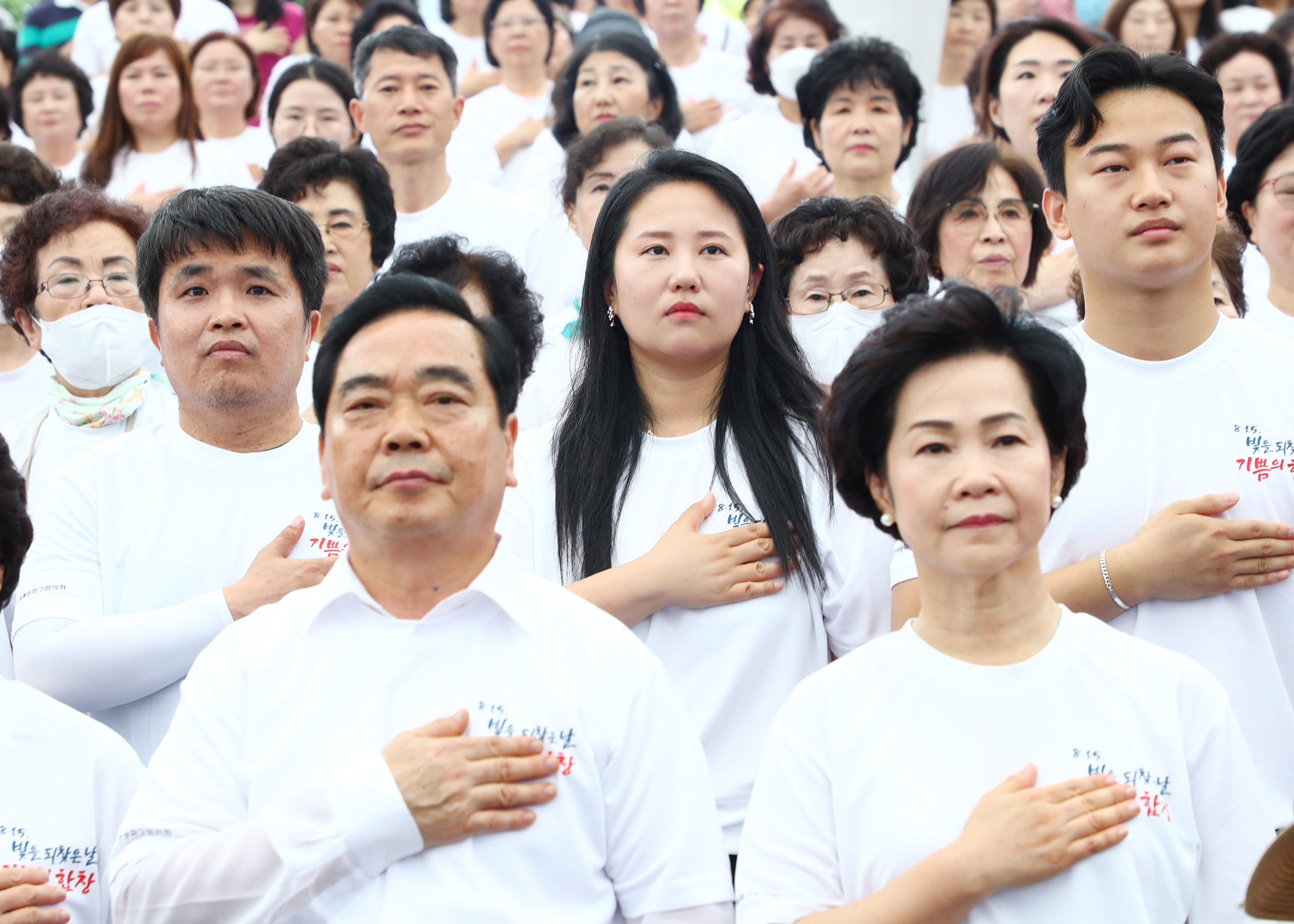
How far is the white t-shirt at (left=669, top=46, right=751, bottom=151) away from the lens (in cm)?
896

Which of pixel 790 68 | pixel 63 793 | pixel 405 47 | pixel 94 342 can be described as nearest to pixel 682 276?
pixel 63 793

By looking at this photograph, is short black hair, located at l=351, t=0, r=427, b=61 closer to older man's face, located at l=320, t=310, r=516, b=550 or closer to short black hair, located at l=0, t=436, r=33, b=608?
short black hair, located at l=0, t=436, r=33, b=608

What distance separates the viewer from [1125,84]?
143 inches

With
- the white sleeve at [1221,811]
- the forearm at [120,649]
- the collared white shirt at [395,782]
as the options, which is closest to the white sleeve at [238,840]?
the collared white shirt at [395,782]

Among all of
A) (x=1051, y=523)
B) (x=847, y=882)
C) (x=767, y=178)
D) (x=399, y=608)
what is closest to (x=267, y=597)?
(x=399, y=608)

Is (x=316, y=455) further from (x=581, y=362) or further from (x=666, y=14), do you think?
(x=666, y=14)

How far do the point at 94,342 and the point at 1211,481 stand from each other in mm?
3421

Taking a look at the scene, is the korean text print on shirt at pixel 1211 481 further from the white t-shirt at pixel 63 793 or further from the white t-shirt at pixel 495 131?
the white t-shirt at pixel 495 131

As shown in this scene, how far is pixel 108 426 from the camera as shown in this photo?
458 centimetres

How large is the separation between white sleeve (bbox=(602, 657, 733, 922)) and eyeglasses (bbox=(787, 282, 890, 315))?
2.25 meters

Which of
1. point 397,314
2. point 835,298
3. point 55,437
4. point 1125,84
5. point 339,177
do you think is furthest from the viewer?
point 339,177

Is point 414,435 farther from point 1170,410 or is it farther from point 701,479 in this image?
point 1170,410

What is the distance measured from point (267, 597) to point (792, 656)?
1307 mm

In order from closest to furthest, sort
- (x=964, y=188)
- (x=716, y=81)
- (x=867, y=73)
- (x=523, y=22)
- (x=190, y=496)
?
(x=190, y=496), (x=964, y=188), (x=867, y=73), (x=523, y=22), (x=716, y=81)
